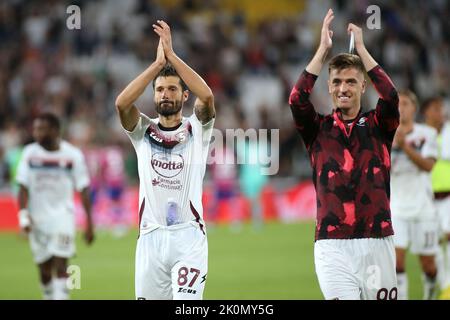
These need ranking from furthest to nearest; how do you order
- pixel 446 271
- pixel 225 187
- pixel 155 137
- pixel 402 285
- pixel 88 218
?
pixel 225 187 < pixel 446 271 < pixel 88 218 < pixel 402 285 < pixel 155 137

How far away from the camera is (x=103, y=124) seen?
82.4 feet

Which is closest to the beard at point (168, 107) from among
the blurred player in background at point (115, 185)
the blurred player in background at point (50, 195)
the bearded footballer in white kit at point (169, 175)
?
the bearded footballer in white kit at point (169, 175)

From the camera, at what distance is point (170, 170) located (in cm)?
777

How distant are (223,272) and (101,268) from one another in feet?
7.24

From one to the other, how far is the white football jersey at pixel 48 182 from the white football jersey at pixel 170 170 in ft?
12.0

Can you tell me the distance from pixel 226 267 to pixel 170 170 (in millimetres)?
8801

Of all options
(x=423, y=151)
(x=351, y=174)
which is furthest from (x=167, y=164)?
(x=423, y=151)

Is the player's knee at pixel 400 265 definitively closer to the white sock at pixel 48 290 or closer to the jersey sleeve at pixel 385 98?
the jersey sleeve at pixel 385 98

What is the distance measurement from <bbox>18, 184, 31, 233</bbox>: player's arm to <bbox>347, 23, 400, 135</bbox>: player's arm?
5.01m

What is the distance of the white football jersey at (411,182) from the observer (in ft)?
37.1

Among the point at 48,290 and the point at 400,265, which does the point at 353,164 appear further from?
the point at 48,290

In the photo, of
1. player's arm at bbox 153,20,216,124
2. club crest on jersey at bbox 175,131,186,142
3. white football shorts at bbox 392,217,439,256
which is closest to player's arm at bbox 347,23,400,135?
player's arm at bbox 153,20,216,124
